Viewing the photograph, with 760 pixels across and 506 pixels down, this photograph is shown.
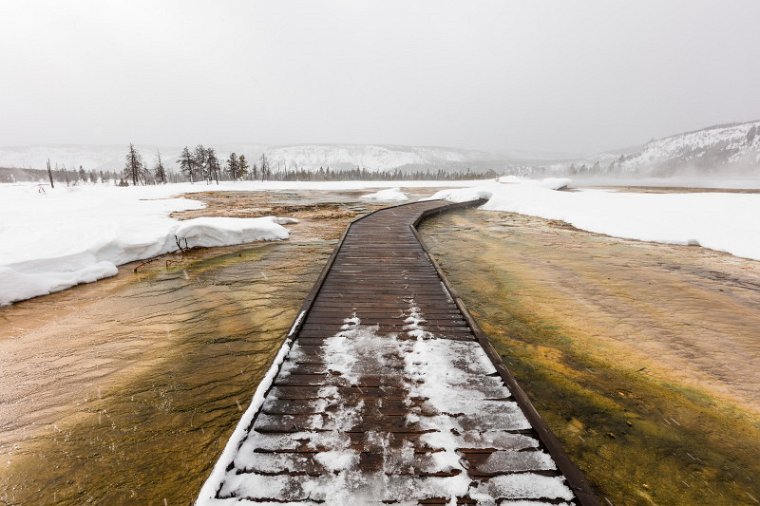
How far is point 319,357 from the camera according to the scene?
13.9 feet

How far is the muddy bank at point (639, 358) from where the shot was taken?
3.32m

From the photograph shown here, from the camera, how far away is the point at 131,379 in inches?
185

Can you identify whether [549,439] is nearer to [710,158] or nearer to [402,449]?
[402,449]

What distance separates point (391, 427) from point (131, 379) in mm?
3957

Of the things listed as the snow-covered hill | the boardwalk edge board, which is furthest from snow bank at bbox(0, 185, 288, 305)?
the snow-covered hill

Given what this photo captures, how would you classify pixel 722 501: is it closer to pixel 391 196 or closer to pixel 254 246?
pixel 254 246

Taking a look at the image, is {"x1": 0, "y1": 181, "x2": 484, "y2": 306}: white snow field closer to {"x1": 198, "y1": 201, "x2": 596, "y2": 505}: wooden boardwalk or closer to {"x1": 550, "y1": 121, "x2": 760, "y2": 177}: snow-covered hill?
{"x1": 198, "y1": 201, "x2": 596, "y2": 505}: wooden boardwalk

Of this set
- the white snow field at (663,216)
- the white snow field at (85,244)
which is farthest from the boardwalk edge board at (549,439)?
the white snow field at (663,216)

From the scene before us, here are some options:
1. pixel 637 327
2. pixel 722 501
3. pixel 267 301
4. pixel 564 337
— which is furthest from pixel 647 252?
pixel 267 301

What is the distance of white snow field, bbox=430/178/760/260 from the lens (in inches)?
498

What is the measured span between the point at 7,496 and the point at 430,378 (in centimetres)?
409

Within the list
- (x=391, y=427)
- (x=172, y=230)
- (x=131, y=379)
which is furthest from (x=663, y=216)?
(x=172, y=230)

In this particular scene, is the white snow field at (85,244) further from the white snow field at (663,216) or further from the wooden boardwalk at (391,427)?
the white snow field at (663,216)

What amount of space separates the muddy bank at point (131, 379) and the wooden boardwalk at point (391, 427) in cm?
95
